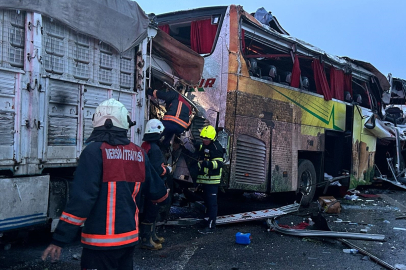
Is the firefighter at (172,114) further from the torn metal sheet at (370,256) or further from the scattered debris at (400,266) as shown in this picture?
the scattered debris at (400,266)

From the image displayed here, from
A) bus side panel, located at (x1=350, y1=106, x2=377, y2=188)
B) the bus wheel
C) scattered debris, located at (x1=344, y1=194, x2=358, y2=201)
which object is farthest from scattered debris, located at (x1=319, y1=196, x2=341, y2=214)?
scattered debris, located at (x1=344, y1=194, x2=358, y2=201)

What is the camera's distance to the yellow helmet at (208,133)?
5844 mm

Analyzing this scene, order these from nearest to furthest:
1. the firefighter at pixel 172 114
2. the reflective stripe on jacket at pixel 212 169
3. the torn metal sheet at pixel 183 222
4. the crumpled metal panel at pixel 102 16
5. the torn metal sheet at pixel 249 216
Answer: the crumpled metal panel at pixel 102 16, the firefighter at pixel 172 114, the reflective stripe on jacket at pixel 212 169, the torn metal sheet at pixel 183 222, the torn metal sheet at pixel 249 216

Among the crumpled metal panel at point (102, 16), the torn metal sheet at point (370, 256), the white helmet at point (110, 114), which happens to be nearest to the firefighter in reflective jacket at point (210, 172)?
the crumpled metal panel at point (102, 16)

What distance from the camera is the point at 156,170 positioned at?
464cm

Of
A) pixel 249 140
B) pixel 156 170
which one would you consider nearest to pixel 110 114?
pixel 156 170

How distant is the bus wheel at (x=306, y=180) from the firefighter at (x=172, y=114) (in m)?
3.38

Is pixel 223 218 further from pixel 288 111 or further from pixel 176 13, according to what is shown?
pixel 176 13

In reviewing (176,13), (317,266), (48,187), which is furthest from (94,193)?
(176,13)

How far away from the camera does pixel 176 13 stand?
7.05 meters

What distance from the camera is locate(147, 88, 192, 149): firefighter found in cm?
553

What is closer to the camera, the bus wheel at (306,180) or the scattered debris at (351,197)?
the bus wheel at (306,180)

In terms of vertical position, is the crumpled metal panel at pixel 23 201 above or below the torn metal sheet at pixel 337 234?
above

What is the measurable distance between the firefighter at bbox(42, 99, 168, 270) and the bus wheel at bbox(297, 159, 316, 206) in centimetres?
598
